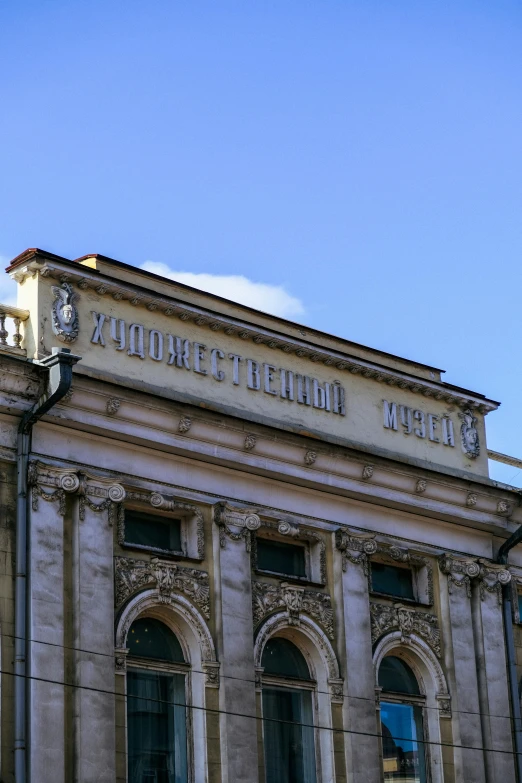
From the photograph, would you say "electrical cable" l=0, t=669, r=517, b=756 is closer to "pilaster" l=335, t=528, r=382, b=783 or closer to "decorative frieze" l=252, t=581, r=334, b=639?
"pilaster" l=335, t=528, r=382, b=783

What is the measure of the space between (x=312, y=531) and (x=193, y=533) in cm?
255

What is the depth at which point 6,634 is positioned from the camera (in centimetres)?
2127

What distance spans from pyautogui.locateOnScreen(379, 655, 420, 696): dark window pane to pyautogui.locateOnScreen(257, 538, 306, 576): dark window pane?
2.38 metres

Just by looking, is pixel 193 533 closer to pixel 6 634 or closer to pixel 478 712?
pixel 6 634

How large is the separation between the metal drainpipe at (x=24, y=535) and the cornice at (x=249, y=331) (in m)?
1.63

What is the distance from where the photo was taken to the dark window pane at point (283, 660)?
24.9 m

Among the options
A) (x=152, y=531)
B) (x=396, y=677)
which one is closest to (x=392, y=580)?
(x=396, y=677)

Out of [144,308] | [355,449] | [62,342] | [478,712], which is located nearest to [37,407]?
[62,342]

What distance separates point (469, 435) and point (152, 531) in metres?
8.02

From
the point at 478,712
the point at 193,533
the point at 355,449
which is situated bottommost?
the point at 478,712

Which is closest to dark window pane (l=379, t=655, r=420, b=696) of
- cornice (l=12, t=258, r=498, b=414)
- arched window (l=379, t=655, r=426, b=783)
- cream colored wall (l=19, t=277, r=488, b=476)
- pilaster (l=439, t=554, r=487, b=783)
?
arched window (l=379, t=655, r=426, b=783)

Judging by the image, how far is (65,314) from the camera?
23344 millimetres

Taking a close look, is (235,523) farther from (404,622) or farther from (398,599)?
(404,622)

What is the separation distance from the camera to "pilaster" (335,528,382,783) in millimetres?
25141
